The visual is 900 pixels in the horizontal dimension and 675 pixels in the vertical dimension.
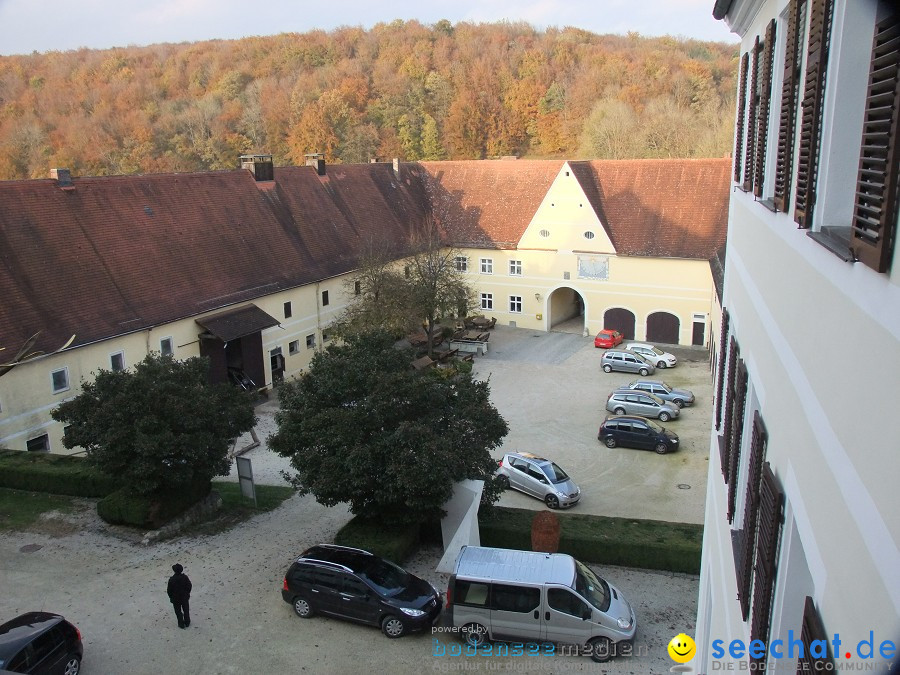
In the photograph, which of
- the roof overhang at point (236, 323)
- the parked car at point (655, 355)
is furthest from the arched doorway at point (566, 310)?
the roof overhang at point (236, 323)

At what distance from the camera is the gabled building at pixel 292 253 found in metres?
23.2

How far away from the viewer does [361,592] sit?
1323 cm

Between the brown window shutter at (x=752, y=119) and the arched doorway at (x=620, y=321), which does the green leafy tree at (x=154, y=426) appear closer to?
the brown window shutter at (x=752, y=119)

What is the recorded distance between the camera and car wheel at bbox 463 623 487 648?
12844 mm

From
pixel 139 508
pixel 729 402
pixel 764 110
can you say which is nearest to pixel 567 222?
pixel 139 508

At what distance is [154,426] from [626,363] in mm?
21434

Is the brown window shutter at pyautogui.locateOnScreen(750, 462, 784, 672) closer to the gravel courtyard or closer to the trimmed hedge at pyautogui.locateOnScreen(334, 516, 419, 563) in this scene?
the gravel courtyard

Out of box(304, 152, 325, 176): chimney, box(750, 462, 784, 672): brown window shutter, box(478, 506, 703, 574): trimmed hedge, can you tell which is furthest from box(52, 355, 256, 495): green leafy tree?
box(304, 152, 325, 176): chimney

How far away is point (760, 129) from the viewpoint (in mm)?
6402

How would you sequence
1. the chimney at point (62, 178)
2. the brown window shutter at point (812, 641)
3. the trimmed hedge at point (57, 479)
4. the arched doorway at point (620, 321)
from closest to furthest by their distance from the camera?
the brown window shutter at point (812, 641) → the trimmed hedge at point (57, 479) → the chimney at point (62, 178) → the arched doorway at point (620, 321)

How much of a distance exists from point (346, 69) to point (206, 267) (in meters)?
66.4

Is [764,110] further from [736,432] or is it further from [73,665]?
[73,665]

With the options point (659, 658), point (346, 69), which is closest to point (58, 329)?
point (659, 658)

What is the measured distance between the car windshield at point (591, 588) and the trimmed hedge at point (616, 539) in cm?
216
